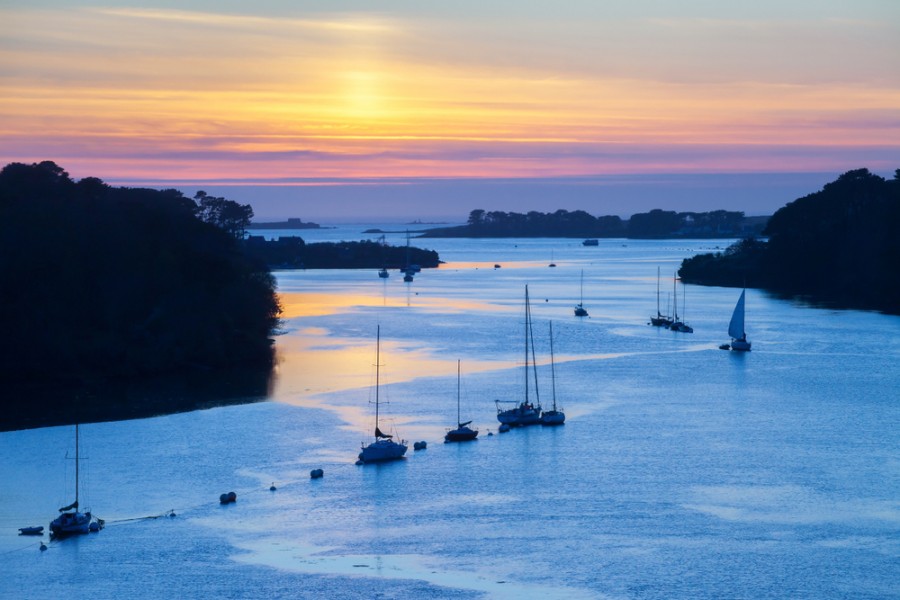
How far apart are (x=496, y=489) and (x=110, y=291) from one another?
23.2m

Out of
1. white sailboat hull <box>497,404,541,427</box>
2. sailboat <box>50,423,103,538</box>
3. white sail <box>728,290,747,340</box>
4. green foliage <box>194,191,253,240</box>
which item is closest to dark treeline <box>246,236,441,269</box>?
green foliage <box>194,191,253,240</box>

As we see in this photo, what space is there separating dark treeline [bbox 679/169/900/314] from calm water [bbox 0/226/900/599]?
34.6m

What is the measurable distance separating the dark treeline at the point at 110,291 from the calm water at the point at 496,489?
4027mm

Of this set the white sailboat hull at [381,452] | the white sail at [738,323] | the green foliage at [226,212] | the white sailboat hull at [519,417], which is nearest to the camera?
A: the white sailboat hull at [381,452]

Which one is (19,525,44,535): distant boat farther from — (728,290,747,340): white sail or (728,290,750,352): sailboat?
(728,290,747,340): white sail

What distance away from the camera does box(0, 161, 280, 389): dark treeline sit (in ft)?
139

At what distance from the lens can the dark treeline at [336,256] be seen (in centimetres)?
13025

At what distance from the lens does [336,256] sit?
135 meters

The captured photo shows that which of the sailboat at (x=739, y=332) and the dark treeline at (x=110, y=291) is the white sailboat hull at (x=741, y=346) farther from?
the dark treeline at (x=110, y=291)

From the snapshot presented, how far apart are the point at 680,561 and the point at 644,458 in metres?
8.21

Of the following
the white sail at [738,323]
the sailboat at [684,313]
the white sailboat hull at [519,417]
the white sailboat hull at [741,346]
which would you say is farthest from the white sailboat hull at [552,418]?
the sailboat at [684,313]

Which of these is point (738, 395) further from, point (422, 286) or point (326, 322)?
point (422, 286)

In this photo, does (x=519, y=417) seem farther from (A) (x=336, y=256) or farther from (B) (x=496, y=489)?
(A) (x=336, y=256)

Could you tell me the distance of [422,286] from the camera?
3976 inches
